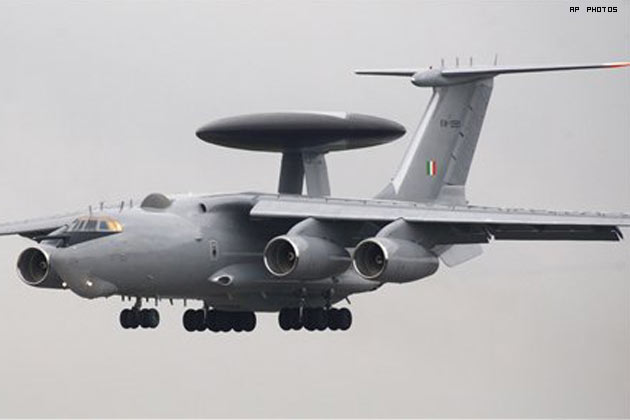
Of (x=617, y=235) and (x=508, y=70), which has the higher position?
(x=508, y=70)

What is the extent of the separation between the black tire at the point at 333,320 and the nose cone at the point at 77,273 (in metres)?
6.69

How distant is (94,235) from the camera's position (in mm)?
42312

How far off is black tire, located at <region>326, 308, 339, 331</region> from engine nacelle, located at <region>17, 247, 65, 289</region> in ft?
21.0

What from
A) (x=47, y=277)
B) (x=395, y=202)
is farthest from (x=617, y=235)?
(x=47, y=277)

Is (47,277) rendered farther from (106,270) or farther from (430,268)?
(430,268)

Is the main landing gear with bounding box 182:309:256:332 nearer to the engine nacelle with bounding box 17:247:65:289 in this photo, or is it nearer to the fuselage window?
the fuselage window

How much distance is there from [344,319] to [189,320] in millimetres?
3491

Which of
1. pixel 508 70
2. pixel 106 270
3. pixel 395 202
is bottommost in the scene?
pixel 106 270

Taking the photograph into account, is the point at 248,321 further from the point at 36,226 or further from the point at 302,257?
the point at 302,257

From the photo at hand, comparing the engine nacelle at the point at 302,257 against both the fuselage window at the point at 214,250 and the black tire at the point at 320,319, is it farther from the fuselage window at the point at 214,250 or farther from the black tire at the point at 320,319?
the black tire at the point at 320,319

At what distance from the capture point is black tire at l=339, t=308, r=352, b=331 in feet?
155

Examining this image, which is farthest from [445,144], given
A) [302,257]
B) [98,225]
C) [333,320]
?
[98,225]

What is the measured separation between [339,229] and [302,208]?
0.89 m

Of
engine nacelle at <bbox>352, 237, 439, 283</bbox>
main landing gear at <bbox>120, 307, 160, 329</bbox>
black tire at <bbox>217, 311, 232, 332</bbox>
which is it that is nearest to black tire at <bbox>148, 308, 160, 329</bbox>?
main landing gear at <bbox>120, 307, 160, 329</bbox>
